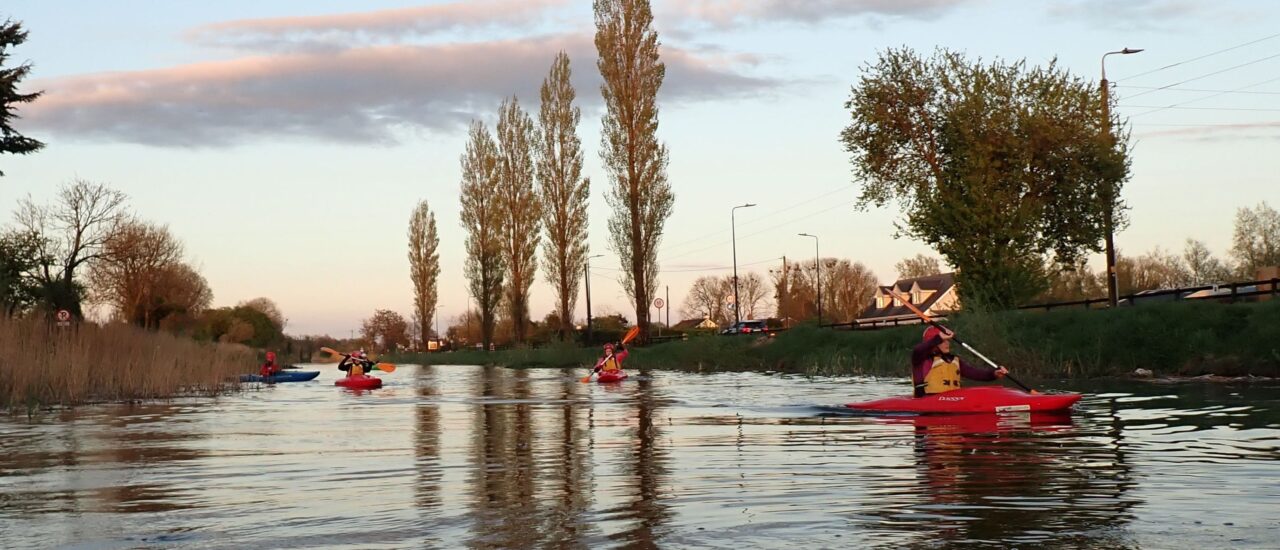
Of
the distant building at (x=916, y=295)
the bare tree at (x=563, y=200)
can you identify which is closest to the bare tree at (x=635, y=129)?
the bare tree at (x=563, y=200)

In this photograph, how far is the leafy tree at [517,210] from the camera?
65.8 m

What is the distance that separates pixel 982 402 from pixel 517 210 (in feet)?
167

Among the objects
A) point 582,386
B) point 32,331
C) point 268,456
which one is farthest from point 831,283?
point 268,456

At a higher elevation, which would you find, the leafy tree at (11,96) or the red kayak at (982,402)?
the leafy tree at (11,96)

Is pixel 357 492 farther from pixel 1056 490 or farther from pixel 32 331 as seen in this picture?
pixel 32 331

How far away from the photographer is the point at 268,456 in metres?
13.1

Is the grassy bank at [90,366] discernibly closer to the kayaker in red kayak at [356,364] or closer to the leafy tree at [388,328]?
the kayaker in red kayak at [356,364]

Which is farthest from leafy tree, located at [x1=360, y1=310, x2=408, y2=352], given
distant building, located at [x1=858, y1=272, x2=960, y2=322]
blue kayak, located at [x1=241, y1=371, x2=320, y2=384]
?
blue kayak, located at [x1=241, y1=371, x2=320, y2=384]

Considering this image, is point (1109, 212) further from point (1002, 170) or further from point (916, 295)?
point (916, 295)

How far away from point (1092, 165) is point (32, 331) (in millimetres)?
29851

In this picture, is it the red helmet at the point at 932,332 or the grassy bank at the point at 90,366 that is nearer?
the red helmet at the point at 932,332

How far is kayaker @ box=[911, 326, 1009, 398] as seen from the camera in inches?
688

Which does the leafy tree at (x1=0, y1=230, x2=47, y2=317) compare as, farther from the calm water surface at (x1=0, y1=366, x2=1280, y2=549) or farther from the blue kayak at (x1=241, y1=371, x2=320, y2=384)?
the calm water surface at (x1=0, y1=366, x2=1280, y2=549)

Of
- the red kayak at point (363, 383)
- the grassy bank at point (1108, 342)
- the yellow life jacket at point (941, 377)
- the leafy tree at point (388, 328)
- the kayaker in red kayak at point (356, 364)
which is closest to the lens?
the yellow life jacket at point (941, 377)
